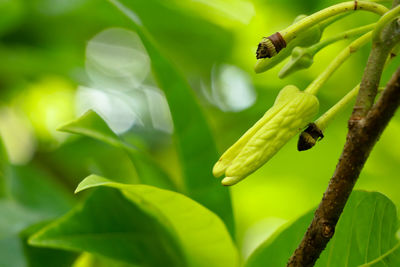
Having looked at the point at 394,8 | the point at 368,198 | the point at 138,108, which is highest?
the point at 394,8

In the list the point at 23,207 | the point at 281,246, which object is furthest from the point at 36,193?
the point at 281,246

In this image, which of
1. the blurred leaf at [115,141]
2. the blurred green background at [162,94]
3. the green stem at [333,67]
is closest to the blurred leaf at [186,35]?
the blurred green background at [162,94]

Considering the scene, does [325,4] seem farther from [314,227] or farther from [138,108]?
[314,227]

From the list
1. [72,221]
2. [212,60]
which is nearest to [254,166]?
[72,221]

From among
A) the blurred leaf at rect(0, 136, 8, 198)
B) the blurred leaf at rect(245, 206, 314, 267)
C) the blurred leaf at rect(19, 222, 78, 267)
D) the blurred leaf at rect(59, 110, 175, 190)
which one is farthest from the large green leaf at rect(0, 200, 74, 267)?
the blurred leaf at rect(245, 206, 314, 267)

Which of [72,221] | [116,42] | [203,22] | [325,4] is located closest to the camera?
[72,221]

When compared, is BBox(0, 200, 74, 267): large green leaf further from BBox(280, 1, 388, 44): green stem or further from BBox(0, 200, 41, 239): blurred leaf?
BBox(280, 1, 388, 44): green stem

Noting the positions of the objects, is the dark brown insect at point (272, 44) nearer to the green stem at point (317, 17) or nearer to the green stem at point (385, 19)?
the green stem at point (317, 17)
